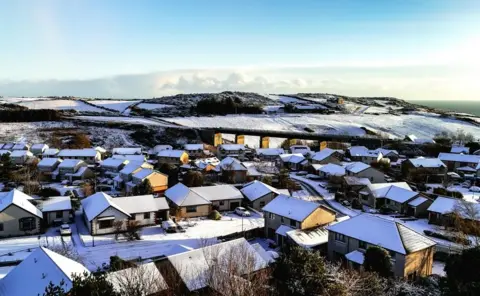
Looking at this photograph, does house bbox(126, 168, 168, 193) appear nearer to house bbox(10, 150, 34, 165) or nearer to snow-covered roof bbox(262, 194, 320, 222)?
snow-covered roof bbox(262, 194, 320, 222)

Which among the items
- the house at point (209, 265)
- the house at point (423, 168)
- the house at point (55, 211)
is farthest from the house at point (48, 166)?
the house at point (423, 168)

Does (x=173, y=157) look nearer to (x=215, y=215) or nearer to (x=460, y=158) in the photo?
(x=215, y=215)

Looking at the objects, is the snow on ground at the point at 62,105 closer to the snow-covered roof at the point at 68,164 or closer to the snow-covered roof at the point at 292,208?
the snow-covered roof at the point at 68,164

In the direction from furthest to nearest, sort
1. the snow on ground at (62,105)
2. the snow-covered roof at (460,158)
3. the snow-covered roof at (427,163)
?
the snow on ground at (62,105) → the snow-covered roof at (460,158) → the snow-covered roof at (427,163)

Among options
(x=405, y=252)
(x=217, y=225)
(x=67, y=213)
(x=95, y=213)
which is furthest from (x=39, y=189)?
(x=405, y=252)

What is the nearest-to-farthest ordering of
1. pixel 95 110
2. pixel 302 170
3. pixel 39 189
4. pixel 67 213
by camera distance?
pixel 67 213, pixel 39 189, pixel 302 170, pixel 95 110

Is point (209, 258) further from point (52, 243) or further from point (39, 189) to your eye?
point (39, 189)

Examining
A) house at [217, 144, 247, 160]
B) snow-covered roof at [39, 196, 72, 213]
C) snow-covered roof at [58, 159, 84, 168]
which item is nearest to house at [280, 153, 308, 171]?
house at [217, 144, 247, 160]

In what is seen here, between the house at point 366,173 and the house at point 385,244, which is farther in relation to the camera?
the house at point 366,173

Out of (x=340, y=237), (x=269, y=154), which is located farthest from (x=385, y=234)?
(x=269, y=154)
